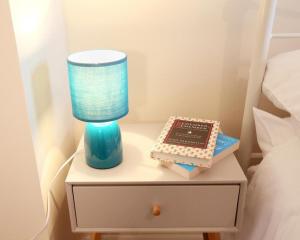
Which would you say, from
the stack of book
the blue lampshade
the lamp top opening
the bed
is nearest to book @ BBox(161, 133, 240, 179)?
the stack of book

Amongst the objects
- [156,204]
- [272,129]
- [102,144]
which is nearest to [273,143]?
[272,129]

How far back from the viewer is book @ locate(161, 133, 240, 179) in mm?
943

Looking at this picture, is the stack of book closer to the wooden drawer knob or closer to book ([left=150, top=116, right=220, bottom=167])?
book ([left=150, top=116, right=220, bottom=167])

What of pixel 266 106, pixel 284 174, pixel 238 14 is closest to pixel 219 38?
pixel 238 14

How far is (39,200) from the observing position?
951mm

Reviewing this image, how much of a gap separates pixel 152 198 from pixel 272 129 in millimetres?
419

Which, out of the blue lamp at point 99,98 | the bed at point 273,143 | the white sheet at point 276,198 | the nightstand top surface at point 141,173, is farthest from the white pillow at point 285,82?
the blue lamp at point 99,98

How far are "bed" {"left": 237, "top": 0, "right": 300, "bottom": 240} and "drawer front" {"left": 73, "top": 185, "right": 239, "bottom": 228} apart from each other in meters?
0.09

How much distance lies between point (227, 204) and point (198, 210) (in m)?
0.08

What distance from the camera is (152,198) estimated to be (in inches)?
38.1

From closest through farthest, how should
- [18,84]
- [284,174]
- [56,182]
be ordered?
1. [18,84]
2. [284,174]
3. [56,182]

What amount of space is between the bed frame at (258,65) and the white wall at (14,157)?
668 mm

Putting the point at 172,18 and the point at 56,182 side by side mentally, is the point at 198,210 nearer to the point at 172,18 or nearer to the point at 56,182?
the point at 56,182

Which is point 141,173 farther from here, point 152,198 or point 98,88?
point 98,88
